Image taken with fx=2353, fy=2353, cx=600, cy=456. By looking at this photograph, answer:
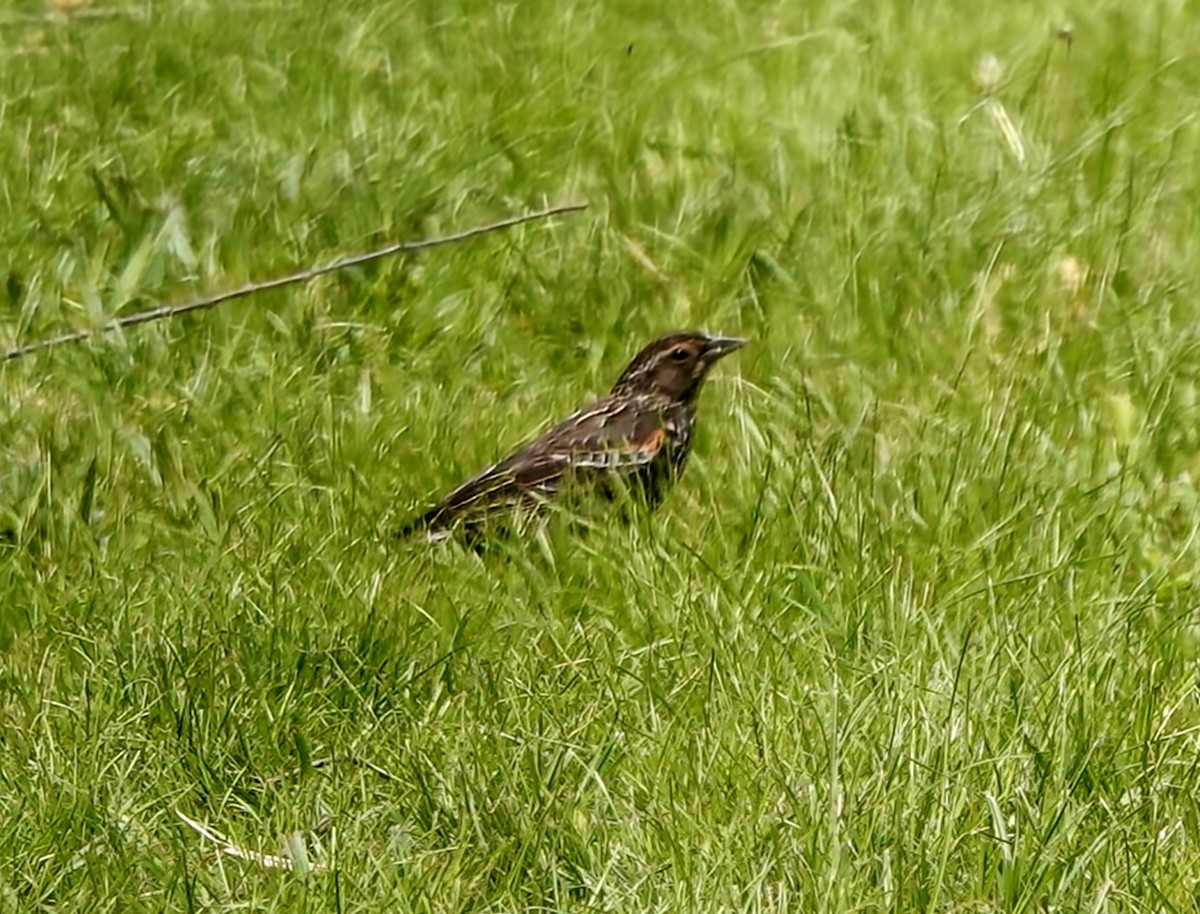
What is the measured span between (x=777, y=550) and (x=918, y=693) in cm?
87

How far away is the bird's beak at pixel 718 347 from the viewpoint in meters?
6.40

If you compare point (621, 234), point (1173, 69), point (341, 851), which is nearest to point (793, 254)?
point (621, 234)

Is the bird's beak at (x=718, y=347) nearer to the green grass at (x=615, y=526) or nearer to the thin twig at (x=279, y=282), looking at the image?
the green grass at (x=615, y=526)

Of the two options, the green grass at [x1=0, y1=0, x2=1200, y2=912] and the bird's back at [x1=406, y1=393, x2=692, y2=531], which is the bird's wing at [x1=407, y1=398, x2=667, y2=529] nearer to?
the bird's back at [x1=406, y1=393, x2=692, y2=531]

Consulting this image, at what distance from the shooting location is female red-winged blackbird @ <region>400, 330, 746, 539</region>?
5727mm

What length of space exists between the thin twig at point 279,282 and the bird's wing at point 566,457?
0.81 metres

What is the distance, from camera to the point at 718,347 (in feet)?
21.0

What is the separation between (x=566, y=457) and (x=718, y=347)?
2.15ft

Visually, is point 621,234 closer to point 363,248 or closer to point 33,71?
point 363,248

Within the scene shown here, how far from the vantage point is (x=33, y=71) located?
7.93m

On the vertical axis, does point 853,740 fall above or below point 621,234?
above

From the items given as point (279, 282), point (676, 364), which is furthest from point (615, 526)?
point (279, 282)

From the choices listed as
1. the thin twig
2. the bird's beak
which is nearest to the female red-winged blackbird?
the bird's beak

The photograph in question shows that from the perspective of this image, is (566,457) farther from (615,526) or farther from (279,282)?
(279,282)
